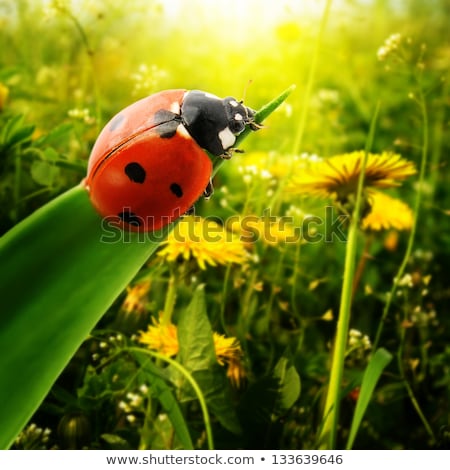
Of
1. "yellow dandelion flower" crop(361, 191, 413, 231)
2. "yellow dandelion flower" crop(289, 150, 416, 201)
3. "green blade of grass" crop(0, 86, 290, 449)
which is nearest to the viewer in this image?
"green blade of grass" crop(0, 86, 290, 449)

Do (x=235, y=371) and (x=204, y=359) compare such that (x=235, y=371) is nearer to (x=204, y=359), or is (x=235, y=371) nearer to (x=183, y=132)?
(x=204, y=359)

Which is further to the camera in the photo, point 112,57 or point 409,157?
point 112,57

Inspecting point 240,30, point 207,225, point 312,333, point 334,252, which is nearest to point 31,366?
point 207,225

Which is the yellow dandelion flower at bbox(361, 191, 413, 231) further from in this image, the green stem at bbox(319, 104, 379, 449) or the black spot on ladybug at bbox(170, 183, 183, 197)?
the black spot on ladybug at bbox(170, 183, 183, 197)

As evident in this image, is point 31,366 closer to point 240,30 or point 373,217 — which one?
point 373,217

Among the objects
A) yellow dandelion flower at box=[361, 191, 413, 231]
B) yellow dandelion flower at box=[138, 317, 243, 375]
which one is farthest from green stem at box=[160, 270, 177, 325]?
yellow dandelion flower at box=[361, 191, 413, 231]

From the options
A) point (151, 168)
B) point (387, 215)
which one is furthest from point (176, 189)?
point (387, 215)

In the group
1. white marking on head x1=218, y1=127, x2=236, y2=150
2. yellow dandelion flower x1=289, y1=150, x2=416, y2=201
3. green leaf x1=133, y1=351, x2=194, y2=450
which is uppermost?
yellow dandelion flower x1=289, y1=150, x2=416, y2=201

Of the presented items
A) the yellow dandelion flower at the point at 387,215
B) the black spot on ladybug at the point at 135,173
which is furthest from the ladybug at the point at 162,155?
the yellow dandelion flower at the point at 387,215
